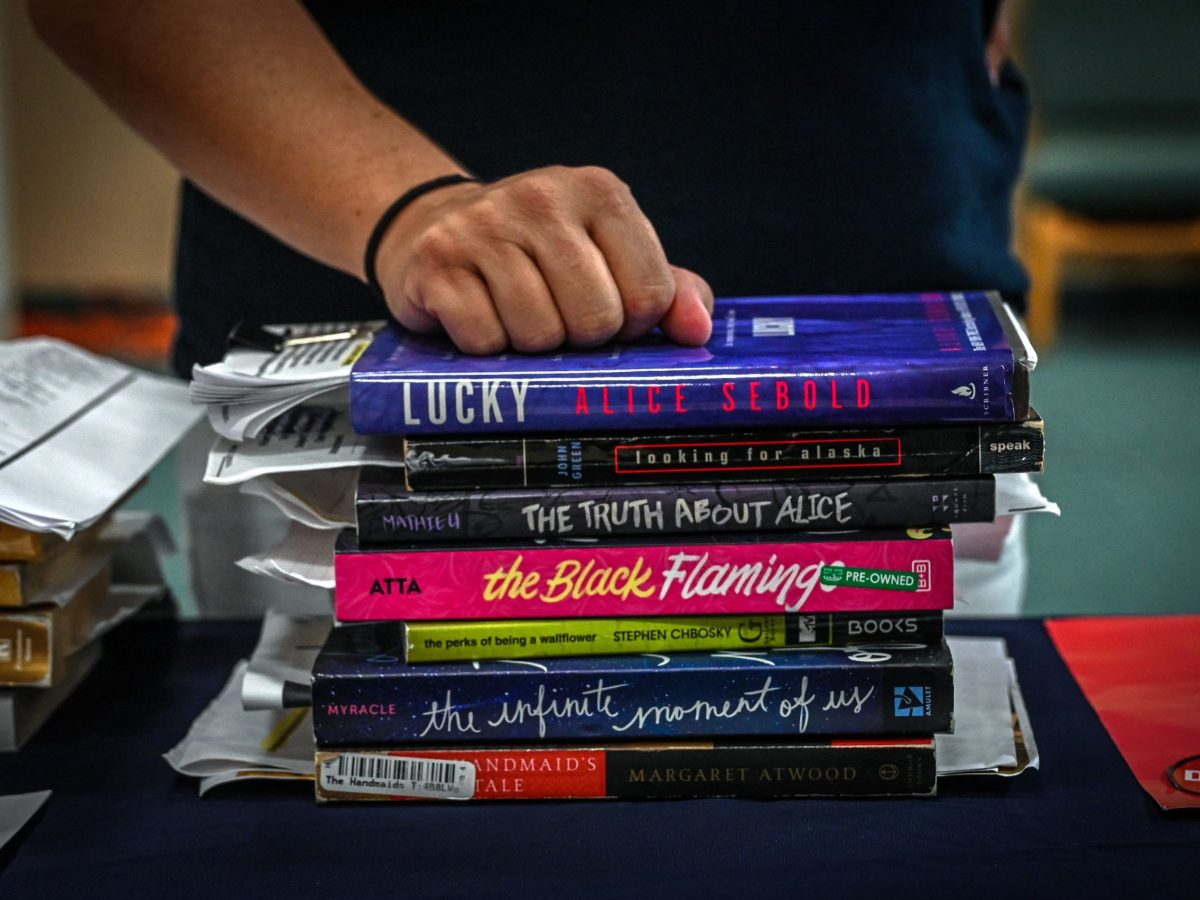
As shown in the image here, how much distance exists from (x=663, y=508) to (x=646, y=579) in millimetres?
32

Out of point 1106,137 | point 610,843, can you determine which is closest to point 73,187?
point 1106,137

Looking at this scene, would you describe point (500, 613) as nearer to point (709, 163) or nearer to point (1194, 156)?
point (709, 163)

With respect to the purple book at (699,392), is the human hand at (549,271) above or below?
above

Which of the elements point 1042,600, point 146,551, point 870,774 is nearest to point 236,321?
point 146,551

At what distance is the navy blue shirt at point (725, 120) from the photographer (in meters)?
0.90

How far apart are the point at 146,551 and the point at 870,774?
18.6 inches

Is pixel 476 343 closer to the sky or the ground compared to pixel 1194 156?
closer to the ground

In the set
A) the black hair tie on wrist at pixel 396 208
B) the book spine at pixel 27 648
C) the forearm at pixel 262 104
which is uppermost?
the forearm at pixel 262 104

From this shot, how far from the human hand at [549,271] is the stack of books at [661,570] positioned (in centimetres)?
3

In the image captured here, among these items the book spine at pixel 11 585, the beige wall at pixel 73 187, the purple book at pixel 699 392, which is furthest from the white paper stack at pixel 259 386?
the beige wall at pixel 73 187

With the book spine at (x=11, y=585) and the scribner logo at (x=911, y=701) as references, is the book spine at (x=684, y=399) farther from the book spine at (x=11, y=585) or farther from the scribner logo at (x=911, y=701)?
the book spine at (x=11, y=585)

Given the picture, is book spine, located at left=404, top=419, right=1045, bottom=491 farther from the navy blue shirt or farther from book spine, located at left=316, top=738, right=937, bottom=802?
the navy blue shirt

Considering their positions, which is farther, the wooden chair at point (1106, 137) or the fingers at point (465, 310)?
the wooden chair at point (1106, 137)

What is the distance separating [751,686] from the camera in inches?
23.3
